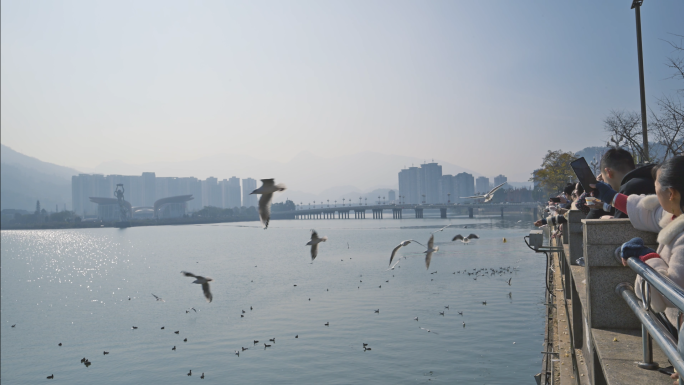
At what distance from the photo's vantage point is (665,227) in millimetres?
2617

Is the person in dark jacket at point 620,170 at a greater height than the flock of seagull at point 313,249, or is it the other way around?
the person in dark jacket at point 620,170

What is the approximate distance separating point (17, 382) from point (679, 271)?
23.1m

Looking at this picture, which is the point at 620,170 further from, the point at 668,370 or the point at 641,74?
the point at 641,74

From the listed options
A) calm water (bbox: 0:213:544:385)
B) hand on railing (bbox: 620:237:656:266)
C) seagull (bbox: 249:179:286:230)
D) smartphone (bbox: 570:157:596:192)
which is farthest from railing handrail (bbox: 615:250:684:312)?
calm water (bbox: 0:213:544:385)

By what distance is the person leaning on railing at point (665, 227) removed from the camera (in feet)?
7.89

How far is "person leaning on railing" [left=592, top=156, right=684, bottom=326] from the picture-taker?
2.40m

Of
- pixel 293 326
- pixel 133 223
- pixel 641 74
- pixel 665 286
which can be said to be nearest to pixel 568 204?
pixel 641 74

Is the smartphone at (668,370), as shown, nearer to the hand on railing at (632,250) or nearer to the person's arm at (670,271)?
the person's arm at (670,271)

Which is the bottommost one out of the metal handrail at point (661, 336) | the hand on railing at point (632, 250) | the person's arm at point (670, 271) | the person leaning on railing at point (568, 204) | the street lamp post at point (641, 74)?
the metal handrail at point (661, 336)

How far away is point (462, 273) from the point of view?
1388 inches

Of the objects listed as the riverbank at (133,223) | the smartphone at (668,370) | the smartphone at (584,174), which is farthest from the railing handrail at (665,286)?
the riverbank at (133,223)

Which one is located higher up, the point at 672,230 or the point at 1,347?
the point at 672,230

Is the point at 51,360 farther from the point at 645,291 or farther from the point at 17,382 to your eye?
the point at 645,291

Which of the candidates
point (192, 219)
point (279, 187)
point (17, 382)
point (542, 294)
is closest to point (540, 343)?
point (542, 294)
